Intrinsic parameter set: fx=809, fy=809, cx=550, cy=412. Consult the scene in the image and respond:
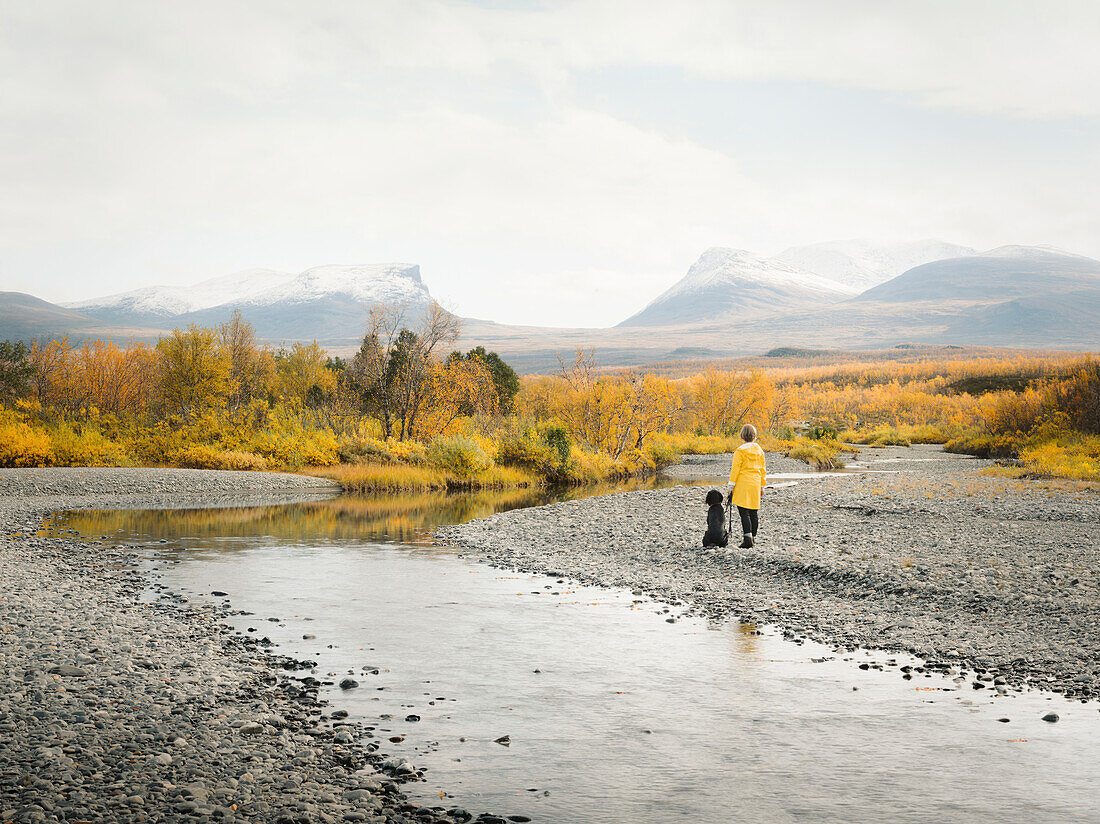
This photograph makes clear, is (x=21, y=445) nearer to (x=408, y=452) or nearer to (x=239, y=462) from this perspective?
(x=239, y=462)

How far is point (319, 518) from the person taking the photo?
877 inches

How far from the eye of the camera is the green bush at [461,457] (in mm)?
31859

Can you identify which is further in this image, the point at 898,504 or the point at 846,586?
the point at 898,504

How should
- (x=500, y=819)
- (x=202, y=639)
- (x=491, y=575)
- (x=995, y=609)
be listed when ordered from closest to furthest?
(x=500, y=819) → (x=202, y=639) → (x=995, y=609) → (x=491, y=575)

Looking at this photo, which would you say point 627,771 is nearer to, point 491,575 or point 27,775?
point 27,775

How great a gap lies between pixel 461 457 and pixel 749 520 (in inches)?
735

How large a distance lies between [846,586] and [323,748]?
833cm

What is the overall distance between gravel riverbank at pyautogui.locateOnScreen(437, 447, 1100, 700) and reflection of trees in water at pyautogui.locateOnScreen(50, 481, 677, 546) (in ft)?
7.45

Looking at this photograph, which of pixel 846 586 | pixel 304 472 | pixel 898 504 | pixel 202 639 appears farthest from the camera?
pixel 304 472

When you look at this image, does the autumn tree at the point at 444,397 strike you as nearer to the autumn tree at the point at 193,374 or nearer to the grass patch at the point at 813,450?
the autumn tree at the point at 193,374

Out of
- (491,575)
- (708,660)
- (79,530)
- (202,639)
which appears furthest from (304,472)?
(708,660)

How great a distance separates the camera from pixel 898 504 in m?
21.0

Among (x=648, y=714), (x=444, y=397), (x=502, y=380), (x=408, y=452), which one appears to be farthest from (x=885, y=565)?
(x=502, y=380)

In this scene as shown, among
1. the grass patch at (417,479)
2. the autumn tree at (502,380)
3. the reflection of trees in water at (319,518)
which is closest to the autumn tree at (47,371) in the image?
the grass patch at (417,479)
